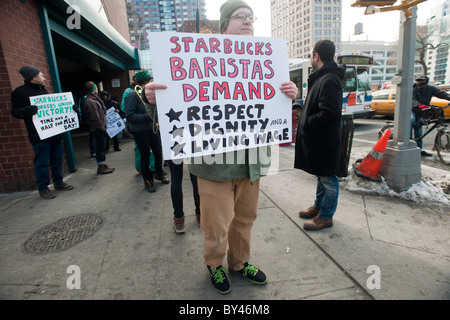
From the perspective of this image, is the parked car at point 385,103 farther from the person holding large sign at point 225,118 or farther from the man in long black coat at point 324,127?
the person holding large sign at point 225,118

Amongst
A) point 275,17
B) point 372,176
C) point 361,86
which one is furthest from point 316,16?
point 372,176

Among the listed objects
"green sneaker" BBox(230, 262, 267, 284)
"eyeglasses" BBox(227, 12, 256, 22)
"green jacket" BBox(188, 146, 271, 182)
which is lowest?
"green sneaker" BBox(230, 262, 267, 284)

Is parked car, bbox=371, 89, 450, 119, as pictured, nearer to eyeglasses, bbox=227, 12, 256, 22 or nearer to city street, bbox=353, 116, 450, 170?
city street, bbox=353, 116, 450, 170

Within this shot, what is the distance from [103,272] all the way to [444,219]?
392 centimetres

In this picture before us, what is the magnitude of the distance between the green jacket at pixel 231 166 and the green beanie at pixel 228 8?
0.99 metres

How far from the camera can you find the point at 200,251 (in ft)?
8.03

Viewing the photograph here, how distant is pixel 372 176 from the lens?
153 inches

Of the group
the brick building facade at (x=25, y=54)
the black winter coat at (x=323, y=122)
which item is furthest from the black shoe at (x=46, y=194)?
the black winter coat at (x=323, y=122)

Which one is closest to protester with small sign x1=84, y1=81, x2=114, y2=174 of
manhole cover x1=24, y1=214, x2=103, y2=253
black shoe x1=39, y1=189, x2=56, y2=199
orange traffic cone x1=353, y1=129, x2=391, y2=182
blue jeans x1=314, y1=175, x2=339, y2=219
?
black shoe x1=39, y1=189, x2=56, y2=199

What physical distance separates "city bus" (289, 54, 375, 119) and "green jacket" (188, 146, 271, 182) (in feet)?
29.8

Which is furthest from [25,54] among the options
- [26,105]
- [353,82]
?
[353,82]

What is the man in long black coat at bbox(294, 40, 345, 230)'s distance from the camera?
2443mm

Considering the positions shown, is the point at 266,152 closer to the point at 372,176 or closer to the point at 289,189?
the point at 289,189

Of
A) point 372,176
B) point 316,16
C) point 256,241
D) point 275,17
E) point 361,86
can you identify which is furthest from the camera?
point 275,17
